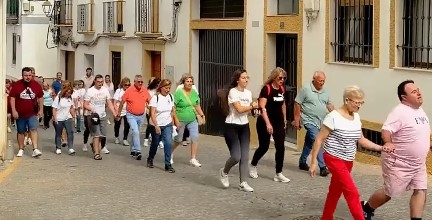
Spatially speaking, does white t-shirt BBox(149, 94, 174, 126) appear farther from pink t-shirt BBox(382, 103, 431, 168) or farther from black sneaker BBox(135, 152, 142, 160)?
pink t-shirt BBox(382, 103, 431, 168)

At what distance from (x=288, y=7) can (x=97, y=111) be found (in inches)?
173

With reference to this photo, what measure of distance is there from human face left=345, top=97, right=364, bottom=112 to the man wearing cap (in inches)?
280

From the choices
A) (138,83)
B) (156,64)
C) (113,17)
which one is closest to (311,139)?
(138,83)

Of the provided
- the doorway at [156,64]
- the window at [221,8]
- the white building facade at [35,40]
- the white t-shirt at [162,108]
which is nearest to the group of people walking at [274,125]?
the white t-shirt at [162,108]

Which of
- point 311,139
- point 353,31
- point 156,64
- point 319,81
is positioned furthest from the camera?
point 156,64

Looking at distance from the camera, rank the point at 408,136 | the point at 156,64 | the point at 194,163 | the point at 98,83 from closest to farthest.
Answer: the point at 408,136 → the point at 194,163 → the point at 98,83 → the point at 156,64

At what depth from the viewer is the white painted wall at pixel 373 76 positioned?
11.4 metres

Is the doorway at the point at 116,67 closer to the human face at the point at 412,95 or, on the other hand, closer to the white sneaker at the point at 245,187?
the white sneaker at the point at 245,187

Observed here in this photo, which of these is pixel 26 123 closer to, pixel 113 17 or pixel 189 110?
pixel 189 110

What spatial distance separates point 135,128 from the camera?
550 inches

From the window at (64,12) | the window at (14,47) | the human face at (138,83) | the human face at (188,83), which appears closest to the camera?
the human face at (188,83)

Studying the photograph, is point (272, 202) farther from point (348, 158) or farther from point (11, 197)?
point (11, 197)

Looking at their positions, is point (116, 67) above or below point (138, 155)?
above

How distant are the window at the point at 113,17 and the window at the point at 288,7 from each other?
941 centimetres
